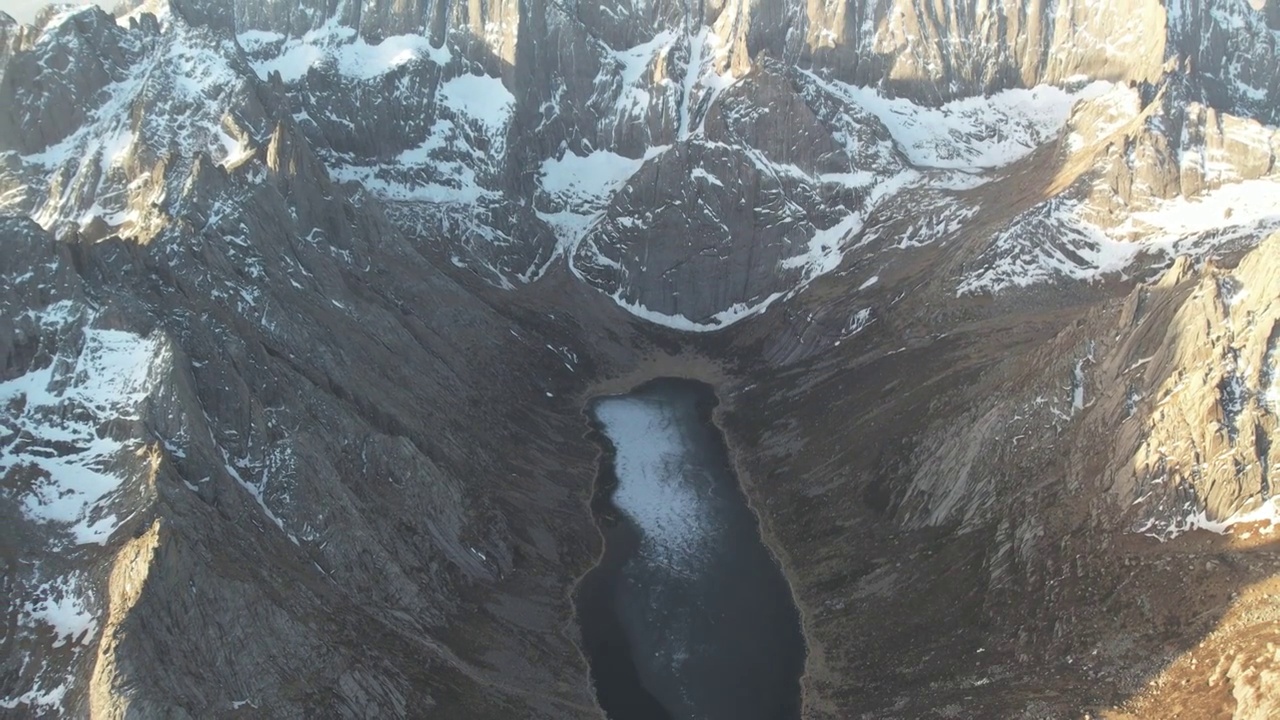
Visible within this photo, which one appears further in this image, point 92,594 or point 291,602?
point 291,602

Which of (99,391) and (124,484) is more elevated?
(99,391)

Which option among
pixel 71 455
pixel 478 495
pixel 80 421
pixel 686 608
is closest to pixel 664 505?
pixel 686 608

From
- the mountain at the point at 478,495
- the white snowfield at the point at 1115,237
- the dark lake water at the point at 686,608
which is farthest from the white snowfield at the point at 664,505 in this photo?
the white snowfield at the point at 1115,237

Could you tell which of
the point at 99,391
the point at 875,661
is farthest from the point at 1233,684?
the point at 99,391

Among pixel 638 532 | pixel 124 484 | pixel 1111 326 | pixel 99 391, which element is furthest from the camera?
pixel 638 532

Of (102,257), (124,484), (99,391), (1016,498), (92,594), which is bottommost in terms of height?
(1016,498)

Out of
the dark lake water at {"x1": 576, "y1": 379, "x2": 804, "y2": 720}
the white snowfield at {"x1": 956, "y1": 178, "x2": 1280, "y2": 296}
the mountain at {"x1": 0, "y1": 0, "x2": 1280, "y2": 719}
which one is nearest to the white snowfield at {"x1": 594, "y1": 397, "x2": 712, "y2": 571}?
the dark lake water at {"x1": 576, "y1": 379, "x2": 804, "y2": 720}

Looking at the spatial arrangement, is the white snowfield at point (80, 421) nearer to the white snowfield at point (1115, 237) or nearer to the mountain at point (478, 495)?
the mountain at point (478, 495)

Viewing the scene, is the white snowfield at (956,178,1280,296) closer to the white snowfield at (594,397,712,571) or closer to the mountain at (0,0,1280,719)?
the mountain at (0,0,1280,719)

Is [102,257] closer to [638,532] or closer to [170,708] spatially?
[170,708]
